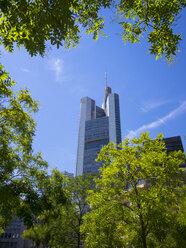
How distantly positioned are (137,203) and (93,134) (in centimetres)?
15834

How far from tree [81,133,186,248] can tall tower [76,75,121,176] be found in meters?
136

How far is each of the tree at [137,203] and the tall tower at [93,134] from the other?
448 feet

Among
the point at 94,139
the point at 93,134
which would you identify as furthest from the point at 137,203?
the point at 93,134

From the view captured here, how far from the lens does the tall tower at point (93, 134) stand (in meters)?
155

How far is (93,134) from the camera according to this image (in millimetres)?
170250

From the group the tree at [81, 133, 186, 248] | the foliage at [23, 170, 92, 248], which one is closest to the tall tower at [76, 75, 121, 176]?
the foliage at [23, 170, 92, 248]

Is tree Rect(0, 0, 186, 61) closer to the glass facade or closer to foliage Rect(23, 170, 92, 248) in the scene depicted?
foliage Rect(23, 170, 92, 248)

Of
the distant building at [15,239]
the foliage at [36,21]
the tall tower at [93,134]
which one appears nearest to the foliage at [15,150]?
the foliage at [36,21]

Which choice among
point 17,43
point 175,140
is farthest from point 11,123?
point 175,140

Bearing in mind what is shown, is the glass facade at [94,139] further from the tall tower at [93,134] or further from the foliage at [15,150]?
the foliage at [15,150]

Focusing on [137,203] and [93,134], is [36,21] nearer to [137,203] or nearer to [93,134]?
[137,203]

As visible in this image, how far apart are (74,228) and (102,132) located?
478ft

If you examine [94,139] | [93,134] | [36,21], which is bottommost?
[36,21]

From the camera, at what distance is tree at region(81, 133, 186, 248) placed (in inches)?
456
